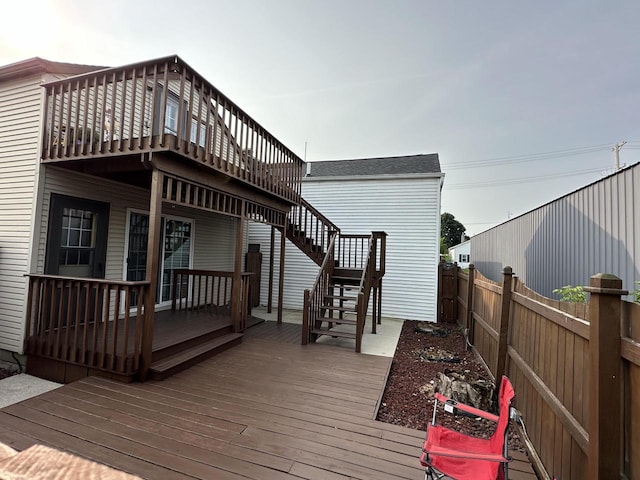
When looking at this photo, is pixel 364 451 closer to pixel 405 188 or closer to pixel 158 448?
pixel 158 448

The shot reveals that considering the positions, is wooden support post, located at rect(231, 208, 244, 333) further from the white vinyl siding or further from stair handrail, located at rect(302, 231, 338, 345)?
the white vinyl siding

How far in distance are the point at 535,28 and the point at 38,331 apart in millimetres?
10045

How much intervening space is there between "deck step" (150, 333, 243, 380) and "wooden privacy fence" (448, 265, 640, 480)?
12.6 ft

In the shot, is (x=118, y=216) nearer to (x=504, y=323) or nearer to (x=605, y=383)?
(x=504, y=323)

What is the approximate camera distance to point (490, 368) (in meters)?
4.11

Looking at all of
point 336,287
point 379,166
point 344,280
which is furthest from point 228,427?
point 379,166

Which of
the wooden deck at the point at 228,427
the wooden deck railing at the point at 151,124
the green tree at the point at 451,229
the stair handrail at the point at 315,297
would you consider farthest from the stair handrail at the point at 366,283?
the green tree at the point at 451,229

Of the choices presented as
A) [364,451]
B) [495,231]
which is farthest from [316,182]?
[364,451]

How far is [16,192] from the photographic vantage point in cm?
435

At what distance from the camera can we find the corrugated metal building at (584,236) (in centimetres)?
330

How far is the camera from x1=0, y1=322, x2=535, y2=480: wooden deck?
7.09 ft

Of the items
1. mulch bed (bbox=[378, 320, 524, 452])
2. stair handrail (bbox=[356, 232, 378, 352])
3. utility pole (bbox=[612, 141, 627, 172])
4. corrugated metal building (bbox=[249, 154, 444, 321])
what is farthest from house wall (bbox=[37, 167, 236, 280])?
utility pole (bbox=[612, 141, 627, 172])

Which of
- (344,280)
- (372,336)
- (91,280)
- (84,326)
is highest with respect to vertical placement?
(91,280)

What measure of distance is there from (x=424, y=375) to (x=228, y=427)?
2.81 m
